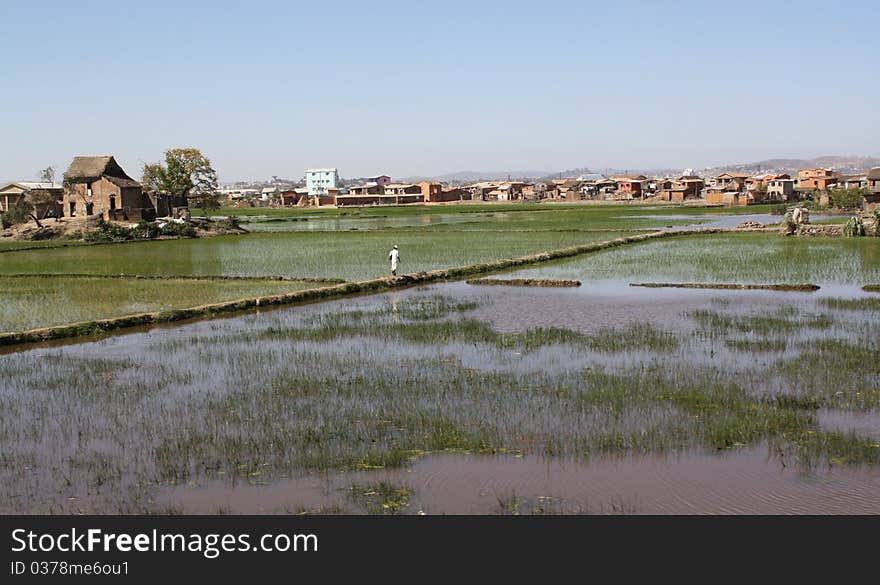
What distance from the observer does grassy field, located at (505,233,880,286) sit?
64.7 ft

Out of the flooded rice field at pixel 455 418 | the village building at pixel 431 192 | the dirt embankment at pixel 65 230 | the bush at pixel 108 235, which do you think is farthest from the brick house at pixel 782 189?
the flooded rice field at pixel 455 418

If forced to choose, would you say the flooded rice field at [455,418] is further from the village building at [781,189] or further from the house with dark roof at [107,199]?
the village building at [781,189]

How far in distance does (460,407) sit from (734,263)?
16.1 meters

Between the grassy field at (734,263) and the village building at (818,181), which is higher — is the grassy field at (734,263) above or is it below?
below

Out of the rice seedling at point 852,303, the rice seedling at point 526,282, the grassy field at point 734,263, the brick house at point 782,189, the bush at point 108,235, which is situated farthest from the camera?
the brick house at point 782,189

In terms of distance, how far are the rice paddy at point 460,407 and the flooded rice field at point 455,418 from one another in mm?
29

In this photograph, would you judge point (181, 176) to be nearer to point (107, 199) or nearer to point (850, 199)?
point (107, 199)

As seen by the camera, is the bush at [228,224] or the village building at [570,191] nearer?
the bush at [228,224]

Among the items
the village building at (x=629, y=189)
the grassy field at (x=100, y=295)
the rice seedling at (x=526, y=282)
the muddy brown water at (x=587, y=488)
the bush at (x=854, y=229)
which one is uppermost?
the village building at (x=629, y=189)

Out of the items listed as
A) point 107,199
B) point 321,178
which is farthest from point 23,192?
point 321,178

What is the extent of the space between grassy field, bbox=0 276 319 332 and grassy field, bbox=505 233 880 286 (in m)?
6.90

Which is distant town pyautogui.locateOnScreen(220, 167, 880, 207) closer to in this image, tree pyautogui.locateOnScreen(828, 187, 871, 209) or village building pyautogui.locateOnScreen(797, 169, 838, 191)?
village building pyautogui.locateOnScreen(797, 169, 838, 191)

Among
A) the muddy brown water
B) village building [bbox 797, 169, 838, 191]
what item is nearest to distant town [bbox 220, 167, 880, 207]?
village building [bbox 797, 169, 838, 191]

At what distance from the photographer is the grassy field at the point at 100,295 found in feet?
49.6
